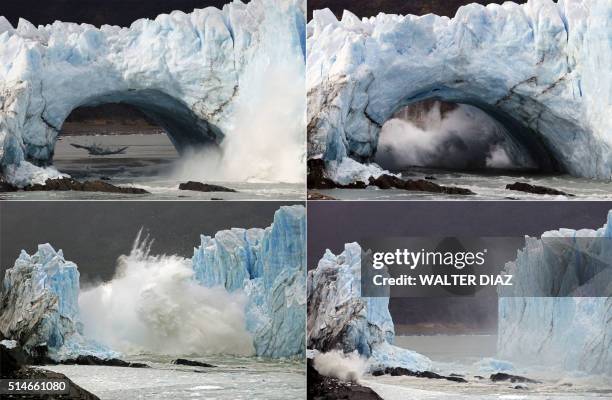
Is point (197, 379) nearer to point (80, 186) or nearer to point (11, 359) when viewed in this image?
point (11, 359)

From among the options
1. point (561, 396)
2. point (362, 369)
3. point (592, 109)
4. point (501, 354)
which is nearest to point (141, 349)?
point (362, 369)

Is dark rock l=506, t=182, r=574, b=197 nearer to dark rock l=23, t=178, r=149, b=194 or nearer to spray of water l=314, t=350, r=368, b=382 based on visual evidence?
spray of water l=314, t=350, r=368, b=382

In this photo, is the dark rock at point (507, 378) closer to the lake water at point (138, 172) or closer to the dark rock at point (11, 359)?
the lake water at point (138, 172)

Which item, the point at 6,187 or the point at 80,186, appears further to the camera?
the point at 80,186

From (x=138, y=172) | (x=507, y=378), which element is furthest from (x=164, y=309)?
(x=507, y=378)

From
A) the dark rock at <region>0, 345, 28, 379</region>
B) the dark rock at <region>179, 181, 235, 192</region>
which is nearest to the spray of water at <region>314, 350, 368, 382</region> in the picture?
the dark rock at <region>179, 181, 235, 192</region>

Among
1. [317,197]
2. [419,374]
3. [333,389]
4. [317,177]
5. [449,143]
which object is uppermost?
[449,143]

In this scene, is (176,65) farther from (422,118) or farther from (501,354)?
(501,354)
